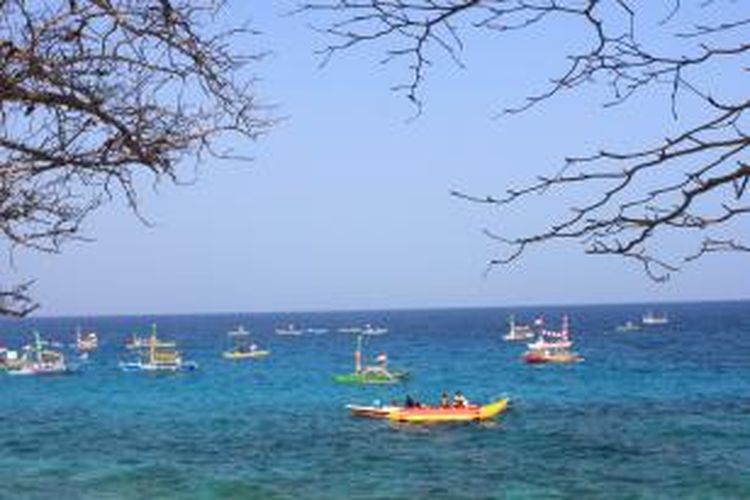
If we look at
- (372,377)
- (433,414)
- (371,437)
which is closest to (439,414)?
(433,414)

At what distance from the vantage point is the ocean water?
26359 millimetres

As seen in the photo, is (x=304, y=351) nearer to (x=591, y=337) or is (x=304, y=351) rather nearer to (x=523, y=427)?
(x=591, y=337)

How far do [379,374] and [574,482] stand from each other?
37.3m

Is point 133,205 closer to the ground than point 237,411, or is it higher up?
higher up

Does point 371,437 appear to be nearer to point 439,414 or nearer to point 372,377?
point 439,414

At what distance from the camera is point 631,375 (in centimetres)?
6419

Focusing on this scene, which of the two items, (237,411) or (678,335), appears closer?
(237,411)

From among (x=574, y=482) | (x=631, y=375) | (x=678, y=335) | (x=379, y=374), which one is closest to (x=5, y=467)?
(x=574, y=482)

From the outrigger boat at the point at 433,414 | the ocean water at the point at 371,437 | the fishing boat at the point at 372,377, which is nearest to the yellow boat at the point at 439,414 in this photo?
the outrigger boat at the point at 433,414

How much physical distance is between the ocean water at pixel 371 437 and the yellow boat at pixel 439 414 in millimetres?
809

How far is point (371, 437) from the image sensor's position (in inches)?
1395

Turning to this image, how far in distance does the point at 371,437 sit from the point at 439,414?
205 inches

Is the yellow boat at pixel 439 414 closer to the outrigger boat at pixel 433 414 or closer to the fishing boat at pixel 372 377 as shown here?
the outrigger boat at pixel 433 414

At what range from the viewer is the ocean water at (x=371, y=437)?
26359 mm
